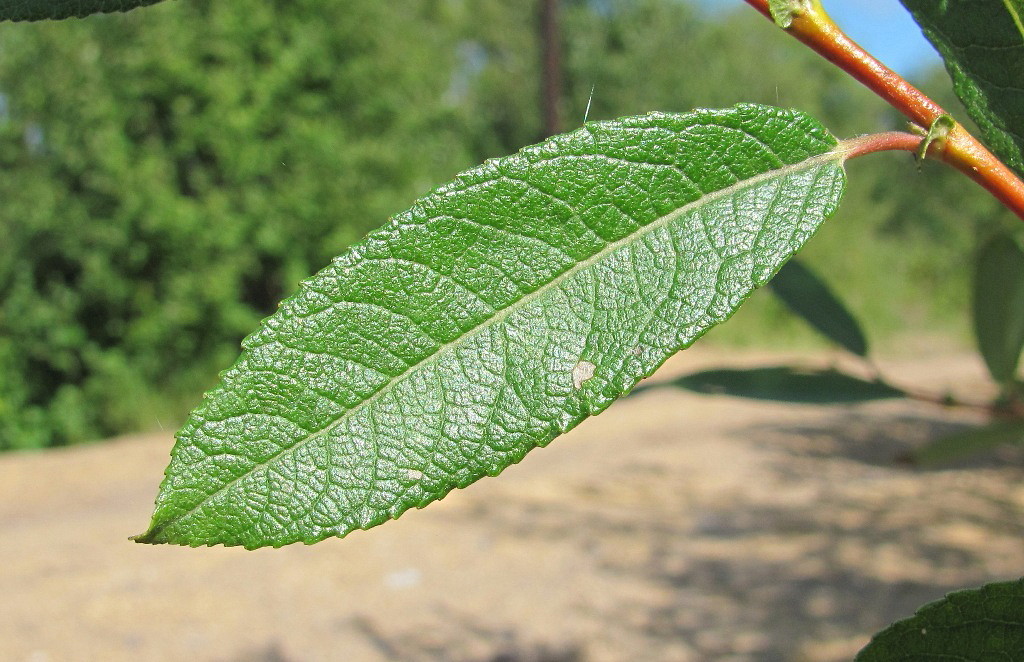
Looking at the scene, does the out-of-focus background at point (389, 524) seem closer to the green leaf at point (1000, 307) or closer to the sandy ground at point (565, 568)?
the sandy ground at point (565, 568)

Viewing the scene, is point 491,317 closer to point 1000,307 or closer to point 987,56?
point 987,56

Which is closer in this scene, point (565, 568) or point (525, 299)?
point (525, 299)

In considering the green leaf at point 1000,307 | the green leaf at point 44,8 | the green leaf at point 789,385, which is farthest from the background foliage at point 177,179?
the green leaf at point 44,8

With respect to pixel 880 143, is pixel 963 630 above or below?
below

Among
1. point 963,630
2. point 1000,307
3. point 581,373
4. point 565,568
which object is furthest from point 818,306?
point 565,568

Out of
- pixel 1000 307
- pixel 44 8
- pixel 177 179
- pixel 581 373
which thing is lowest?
pixel 1000 307

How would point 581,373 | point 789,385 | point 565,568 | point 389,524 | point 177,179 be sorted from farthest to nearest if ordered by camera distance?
point 177,179
point 389,524
point 565,568
point 789,385
point 581,373
